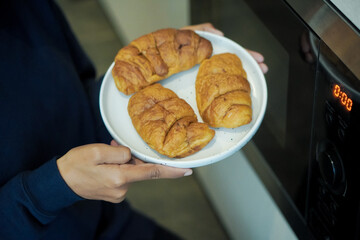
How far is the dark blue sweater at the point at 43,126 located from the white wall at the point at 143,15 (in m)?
0.38

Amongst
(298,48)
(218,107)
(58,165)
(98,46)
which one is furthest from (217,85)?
(98,46)

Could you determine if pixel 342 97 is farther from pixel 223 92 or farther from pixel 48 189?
pixel 48 189

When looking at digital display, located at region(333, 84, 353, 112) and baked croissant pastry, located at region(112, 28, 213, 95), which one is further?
baked croissant pastry, located at region(112, 28, 213, 95)

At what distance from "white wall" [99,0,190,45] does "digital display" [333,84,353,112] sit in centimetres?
66

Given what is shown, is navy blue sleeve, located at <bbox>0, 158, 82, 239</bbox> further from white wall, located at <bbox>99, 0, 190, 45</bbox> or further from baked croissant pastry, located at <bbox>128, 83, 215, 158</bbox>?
white wall, located at <bbox>99, 0, 190, 45</bbox>

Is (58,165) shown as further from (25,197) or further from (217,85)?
(217,85)

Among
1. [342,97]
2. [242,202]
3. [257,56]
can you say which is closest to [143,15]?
[242,202]

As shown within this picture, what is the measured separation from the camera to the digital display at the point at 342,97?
0.59m

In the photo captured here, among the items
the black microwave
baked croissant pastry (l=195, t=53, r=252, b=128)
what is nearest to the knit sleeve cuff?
baked croissant pastry (l=195, t=53, r=252, b=128)

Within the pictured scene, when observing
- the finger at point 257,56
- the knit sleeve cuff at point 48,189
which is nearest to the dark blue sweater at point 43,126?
the knit sleeve cuff at point 48,189

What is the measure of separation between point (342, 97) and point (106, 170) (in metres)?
0.37

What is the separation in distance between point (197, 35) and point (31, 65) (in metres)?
0.36

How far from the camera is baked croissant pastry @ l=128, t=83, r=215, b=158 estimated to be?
0.72 metres

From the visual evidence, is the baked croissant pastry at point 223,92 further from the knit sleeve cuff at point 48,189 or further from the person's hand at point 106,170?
the knit sleeve cuff at point 48,189
